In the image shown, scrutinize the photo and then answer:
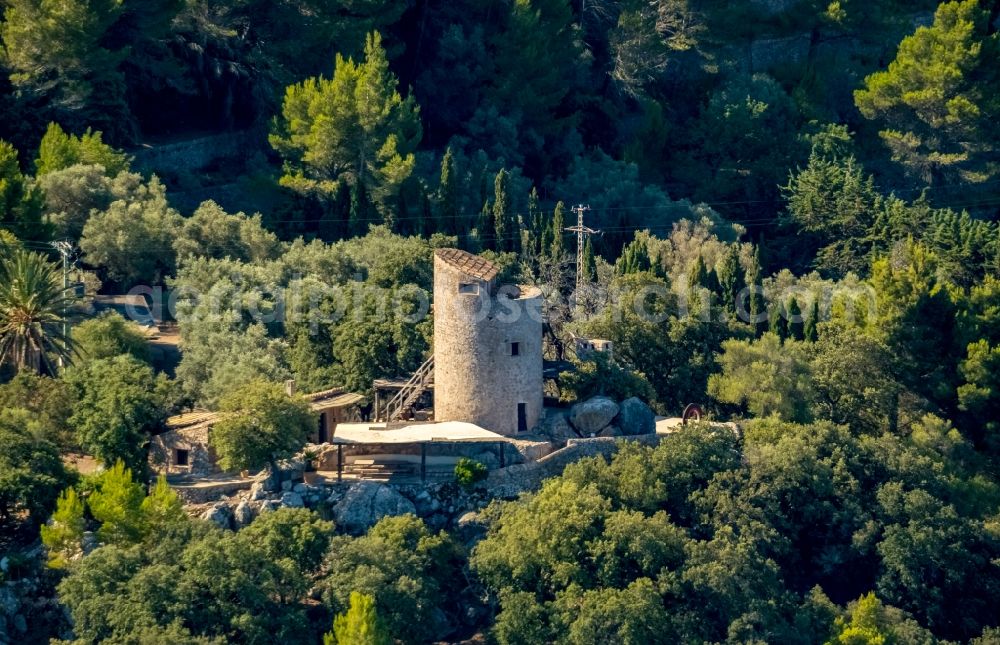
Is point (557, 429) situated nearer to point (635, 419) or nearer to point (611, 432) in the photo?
point (611, 432)

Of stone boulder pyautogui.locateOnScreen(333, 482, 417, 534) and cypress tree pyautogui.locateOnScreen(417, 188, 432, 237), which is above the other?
cypress tree pyautogui.locateOnScreen(417, 188, 432, 237)

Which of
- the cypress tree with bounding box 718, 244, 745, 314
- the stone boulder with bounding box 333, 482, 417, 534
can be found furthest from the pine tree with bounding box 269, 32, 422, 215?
the stone boulder with bounding box 333, 482, 417, 534

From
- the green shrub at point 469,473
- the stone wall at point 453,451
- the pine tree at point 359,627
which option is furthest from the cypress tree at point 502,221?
the pine tree at point 359,627

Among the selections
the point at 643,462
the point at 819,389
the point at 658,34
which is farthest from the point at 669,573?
the point at 658,34

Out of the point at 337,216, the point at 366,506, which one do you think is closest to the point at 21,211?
the point at 337,216

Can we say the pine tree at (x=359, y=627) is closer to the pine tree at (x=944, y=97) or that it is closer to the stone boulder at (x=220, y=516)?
the stone boulder at (x=220, y=516)

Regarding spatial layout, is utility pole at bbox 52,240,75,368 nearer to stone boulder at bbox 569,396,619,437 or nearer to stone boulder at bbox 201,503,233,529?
stone boulder at bbox 201,503,233,529
